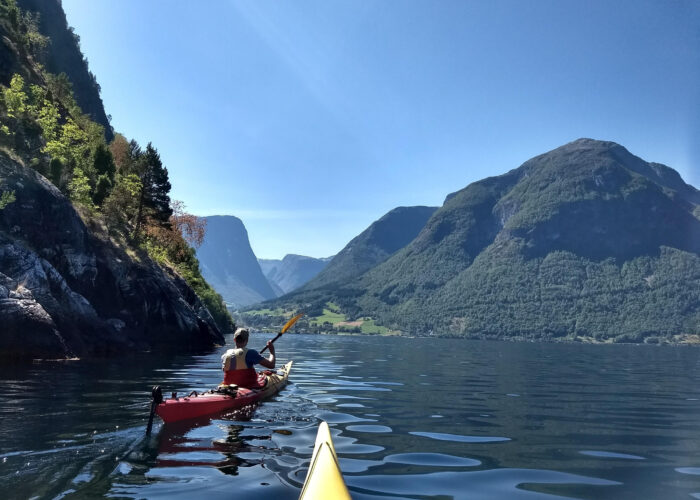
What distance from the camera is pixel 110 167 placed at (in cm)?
4522

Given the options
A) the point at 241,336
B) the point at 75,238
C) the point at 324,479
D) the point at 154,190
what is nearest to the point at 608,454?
the point at 324,479

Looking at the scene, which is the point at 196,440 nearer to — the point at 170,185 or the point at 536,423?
the point at 536,423

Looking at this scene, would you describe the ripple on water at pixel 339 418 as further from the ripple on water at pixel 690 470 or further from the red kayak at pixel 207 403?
the ripple on water at pixel 690 470

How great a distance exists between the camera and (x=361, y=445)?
956cm

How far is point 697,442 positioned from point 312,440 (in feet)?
29.4

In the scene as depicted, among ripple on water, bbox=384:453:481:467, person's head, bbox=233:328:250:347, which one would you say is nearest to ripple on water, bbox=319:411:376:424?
person's head, bbox=233:328:250:347

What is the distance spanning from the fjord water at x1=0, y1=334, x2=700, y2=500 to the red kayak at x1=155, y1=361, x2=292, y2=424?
0.26m

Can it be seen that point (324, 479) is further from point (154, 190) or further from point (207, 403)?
point (154, 190)

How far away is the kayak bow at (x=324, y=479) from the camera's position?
4.83 metres

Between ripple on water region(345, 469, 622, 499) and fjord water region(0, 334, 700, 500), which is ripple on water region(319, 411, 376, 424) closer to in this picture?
fjord water region(0, 334, 700, 500)

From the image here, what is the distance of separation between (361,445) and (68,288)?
2442 cm

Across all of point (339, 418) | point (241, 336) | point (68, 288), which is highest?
point (68, 288)

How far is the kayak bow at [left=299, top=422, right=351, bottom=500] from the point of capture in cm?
483

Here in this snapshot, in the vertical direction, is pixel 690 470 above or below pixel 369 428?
above
